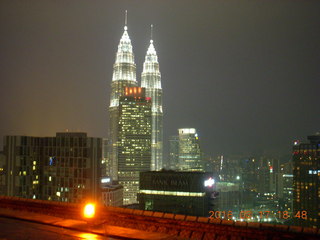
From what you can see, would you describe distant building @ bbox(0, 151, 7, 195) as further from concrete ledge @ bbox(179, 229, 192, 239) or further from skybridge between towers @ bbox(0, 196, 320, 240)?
concrete ledge @ bbox(179, 229, 192, 239)

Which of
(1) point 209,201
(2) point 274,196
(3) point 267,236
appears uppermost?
(3) point 267,236

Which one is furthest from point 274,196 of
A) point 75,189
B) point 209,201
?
point 75,189

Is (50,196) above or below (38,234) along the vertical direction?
below

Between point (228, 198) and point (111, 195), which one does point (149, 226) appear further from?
point (228, 198)

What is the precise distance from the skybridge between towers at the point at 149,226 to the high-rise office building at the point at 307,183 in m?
92.9

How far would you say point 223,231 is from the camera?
12.8 metres

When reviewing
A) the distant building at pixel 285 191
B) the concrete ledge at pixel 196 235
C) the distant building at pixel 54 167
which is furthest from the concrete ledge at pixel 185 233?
the distant building at pixel 285 191

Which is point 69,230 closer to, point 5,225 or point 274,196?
point 5,225

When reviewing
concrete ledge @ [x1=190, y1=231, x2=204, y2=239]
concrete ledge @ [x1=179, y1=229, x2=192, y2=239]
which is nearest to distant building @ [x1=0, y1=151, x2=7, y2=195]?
concrete ledge @ [x1=179, y1=229, x2=192, y2=239]

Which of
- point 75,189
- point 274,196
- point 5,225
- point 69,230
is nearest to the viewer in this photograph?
point 69,230

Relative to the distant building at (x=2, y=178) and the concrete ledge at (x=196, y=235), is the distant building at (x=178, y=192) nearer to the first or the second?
the distant building at (x=2, y=178)

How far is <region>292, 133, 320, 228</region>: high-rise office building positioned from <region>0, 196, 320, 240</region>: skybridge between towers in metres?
92.9

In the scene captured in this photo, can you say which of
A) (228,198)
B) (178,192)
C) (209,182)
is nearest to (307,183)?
(209,182)

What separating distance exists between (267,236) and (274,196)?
18798 cm
